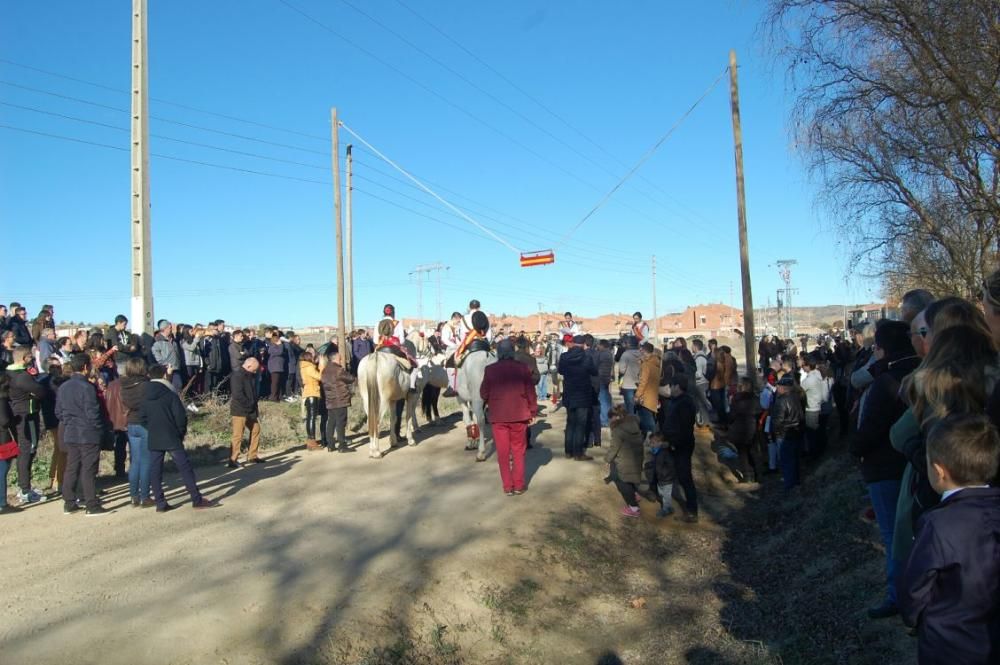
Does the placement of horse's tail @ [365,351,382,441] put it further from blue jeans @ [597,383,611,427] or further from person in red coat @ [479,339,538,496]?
blue jeans @ [597,383,611,427]

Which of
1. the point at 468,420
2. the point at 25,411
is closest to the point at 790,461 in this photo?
the point at 468,420

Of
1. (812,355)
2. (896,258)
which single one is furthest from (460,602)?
(896,258)

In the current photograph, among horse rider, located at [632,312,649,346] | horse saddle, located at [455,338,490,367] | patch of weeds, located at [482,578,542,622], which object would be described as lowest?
patch of weeds, located at [482,578,542,622]

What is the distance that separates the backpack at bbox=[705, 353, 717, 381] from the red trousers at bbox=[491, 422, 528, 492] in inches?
308

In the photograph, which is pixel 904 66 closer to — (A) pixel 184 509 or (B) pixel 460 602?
(B) pixel 460 602

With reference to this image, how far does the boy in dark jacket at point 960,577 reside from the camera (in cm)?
311

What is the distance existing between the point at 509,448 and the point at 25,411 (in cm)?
666

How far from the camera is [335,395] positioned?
13.0 metres

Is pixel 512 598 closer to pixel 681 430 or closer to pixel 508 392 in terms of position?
pixel 508 392

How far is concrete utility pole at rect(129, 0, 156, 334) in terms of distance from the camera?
14.7m

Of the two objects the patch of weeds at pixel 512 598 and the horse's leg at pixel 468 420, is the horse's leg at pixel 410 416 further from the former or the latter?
the patch of weeds at pixel 512 598

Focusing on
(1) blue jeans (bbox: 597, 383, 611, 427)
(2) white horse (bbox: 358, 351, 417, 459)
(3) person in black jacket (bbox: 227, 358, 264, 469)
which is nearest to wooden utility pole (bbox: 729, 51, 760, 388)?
(1) blue jeans (bbox: 597, 383, 611, 427)

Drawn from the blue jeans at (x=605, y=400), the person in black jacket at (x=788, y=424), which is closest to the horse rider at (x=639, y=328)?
the blue jeans at (x=605, y=400)

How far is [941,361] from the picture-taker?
420 centimetres
